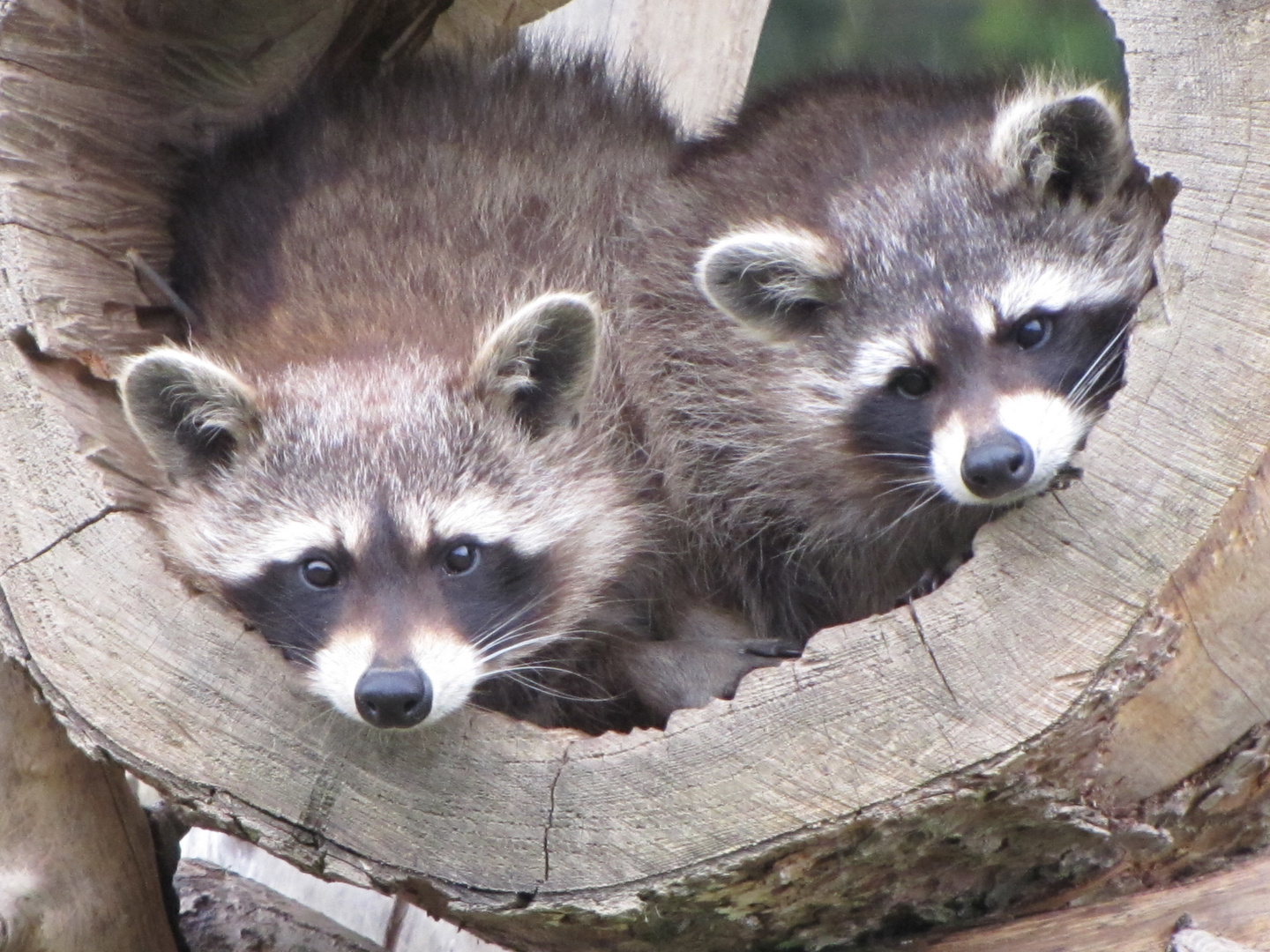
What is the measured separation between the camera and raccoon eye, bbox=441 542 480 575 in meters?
3.32

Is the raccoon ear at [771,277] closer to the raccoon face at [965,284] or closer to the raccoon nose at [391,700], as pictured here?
the raccoon face at [965,284]

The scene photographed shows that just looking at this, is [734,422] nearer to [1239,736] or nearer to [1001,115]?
[1001,115]

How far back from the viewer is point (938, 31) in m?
6.93

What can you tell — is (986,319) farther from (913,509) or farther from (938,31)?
(938,31)

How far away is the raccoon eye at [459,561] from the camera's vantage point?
3.32 meters

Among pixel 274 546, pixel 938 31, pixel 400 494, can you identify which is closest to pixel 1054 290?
pixel 400 494

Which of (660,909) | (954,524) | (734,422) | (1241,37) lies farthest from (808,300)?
(660,909)

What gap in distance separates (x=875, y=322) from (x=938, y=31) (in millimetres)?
3896

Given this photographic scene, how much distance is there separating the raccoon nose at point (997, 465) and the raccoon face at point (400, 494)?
2.77 feet

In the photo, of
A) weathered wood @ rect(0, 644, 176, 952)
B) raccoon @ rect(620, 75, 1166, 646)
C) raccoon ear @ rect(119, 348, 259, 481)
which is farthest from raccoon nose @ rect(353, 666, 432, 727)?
raccoon @ rect(620, 75, 1166, 646)

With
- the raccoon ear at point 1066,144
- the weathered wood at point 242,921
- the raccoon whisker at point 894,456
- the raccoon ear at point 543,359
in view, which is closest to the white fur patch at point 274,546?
the raccoon ear at point 543,359

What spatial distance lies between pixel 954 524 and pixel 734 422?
56 centimetres

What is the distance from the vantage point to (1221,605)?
276cm

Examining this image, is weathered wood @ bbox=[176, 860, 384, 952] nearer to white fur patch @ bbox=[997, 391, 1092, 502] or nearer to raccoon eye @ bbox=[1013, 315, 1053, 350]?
white fur patch @ bbox=[997, 391, 1092, 502]
